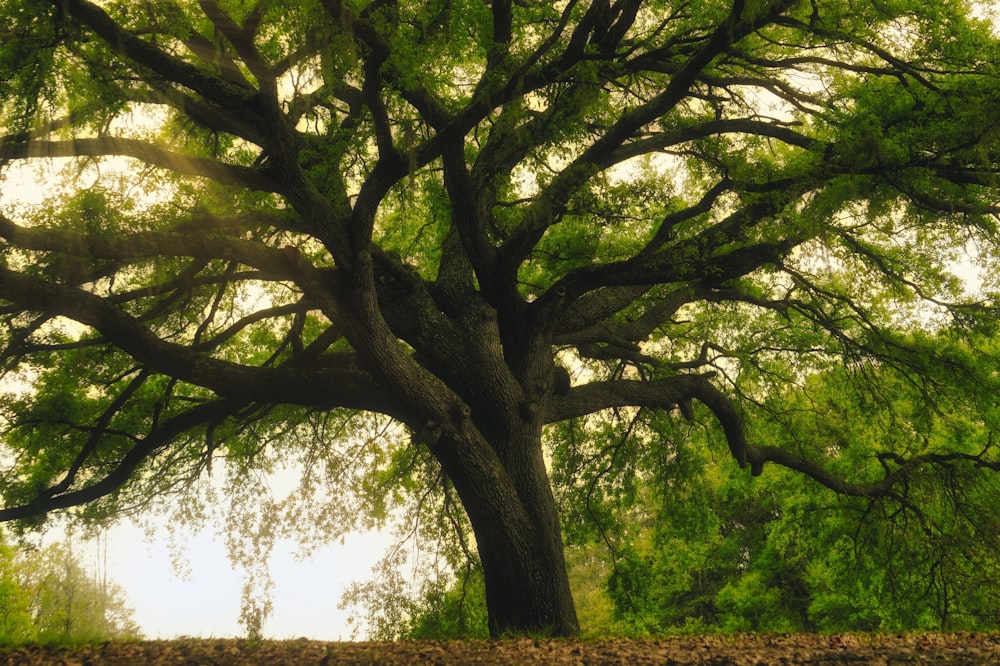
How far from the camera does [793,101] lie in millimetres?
10945

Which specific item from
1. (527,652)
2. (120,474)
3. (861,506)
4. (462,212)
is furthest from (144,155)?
(861,506)

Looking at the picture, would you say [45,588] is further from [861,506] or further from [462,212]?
[861,506]

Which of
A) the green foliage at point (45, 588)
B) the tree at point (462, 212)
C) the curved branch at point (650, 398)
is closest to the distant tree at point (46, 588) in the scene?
the green foliage at point (45, 588)

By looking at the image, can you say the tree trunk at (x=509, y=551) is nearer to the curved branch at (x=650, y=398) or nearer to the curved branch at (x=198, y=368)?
Result: the curved branch at (x=198, y=368)

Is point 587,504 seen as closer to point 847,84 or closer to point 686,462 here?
point 686,462

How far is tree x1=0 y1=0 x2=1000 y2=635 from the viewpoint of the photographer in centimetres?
723

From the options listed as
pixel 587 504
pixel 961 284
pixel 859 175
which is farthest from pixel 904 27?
pixel 587 504

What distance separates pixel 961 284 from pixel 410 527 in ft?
35.8

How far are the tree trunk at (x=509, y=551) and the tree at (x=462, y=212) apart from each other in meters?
0.04

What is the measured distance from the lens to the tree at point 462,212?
7.23 metres

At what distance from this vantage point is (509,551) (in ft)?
27.3

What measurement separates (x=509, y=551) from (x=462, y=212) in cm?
436

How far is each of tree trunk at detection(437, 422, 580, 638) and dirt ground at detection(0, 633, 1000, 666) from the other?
1.35 m

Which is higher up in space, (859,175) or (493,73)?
(493,73)
